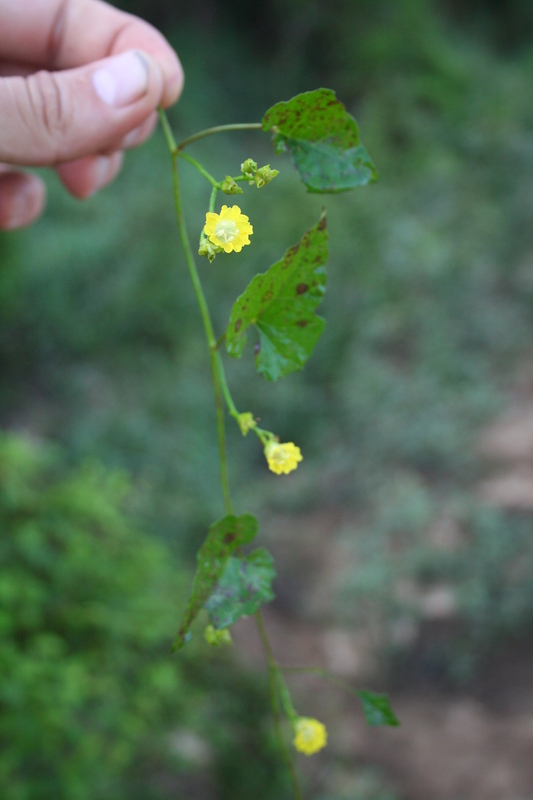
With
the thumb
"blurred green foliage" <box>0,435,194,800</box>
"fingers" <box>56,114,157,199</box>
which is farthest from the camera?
"blurred green foliage" <box>0,435,194,800</box>

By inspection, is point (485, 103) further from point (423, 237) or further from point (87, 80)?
point (87, 80)

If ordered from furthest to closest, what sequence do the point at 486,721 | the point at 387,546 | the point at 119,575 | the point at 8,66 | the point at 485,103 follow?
the point at 485,103
the point at 387,546
the point at 486,721
the point at 119,575
the point at 8,66

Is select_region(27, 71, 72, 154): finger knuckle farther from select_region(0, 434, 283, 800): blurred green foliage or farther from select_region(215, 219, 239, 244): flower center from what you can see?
select_region(0, 434, 283, 800): blurred green foliage

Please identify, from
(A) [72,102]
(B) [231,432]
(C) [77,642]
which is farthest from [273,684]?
(B) [231,432]

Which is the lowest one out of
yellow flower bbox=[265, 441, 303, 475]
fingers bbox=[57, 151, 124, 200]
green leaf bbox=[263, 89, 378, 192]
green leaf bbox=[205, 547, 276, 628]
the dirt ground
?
the dirt ground

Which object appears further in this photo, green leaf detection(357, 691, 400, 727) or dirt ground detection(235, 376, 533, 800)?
dirt ground detection(235, 376, 533, 800)

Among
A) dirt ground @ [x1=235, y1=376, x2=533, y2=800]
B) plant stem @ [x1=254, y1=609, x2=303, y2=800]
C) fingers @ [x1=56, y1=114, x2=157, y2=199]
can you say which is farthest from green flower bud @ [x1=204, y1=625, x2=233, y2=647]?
dirt ground @ [x1=235, y1=376, x2=533, y2=800]

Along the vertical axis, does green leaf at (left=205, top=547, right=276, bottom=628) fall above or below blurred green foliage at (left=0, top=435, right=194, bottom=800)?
above

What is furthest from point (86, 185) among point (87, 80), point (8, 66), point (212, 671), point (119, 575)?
point (212, 671)
